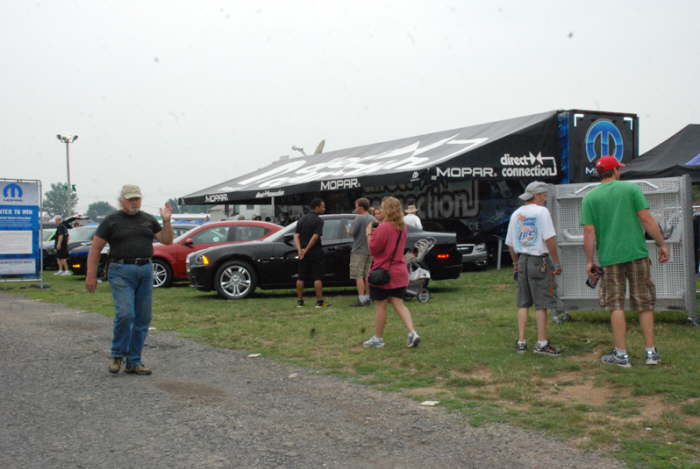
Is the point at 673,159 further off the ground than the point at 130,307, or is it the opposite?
the point at 673,159

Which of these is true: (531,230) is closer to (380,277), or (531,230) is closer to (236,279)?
(380,277)

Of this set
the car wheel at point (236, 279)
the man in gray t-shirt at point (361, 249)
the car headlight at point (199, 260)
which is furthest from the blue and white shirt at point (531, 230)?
the car headlight at point (199, 260)

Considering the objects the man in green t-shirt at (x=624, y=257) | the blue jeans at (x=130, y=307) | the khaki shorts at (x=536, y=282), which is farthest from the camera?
the khaki shorts at (x=536, y=282)

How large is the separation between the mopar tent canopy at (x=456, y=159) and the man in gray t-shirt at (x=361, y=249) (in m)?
6.37

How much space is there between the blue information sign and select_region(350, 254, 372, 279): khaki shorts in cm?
969

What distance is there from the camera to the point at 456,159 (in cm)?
1791

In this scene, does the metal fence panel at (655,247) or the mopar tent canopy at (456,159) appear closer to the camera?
the metal fence panel at (655,247)

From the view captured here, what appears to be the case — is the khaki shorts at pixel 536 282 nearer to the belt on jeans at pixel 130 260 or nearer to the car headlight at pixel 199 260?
the belt on jeans at pixel 130 260

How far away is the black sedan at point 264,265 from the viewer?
13.2m

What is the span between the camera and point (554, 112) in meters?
18.8

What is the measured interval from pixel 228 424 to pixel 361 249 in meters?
6.65

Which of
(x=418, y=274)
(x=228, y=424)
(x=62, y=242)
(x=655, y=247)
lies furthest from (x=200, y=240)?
(x=228, y=424)

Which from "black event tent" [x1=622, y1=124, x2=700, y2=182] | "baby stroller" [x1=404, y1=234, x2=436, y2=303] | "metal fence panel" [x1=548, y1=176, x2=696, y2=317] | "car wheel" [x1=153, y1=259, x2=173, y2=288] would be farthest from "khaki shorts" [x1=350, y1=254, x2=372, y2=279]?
"car wheel" [x1=153, y1=259, x2=173, y2=288]

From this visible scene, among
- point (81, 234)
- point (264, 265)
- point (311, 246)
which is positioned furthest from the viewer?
point (81, 234)
